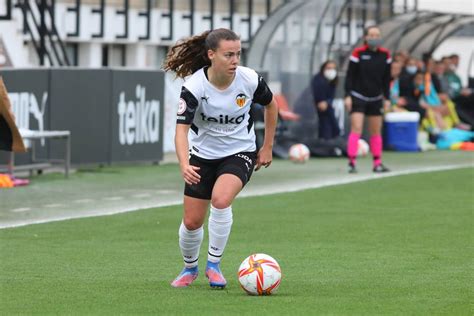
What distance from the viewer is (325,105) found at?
88.7 ft

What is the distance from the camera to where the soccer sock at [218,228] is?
9.64 meters

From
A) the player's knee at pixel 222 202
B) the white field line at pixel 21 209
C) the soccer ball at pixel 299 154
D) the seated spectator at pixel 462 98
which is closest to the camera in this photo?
the player's knee at pixel 222 202

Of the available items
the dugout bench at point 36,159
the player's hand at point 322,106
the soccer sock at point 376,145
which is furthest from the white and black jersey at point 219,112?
the player's hand at point 322,106

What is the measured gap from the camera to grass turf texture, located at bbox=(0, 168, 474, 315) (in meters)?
8.95

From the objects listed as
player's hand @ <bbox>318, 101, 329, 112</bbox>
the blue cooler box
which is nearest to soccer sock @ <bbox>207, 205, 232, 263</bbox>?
player's hand @ <bbox>318, 101, 329, 112</bbox>

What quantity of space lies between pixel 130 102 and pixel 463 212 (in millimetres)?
8097

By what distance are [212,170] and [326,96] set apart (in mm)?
17302

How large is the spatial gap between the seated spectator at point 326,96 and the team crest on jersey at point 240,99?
17191mm

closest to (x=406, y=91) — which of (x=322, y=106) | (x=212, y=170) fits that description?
(x=322, y=106)

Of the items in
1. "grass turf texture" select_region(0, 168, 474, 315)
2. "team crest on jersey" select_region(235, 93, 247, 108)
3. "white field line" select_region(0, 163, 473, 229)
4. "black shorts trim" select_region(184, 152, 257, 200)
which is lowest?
"white field line" select_region(0, 163, 473, 229)

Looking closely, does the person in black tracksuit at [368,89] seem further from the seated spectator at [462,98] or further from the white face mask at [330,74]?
the seated spectator at [462,98]

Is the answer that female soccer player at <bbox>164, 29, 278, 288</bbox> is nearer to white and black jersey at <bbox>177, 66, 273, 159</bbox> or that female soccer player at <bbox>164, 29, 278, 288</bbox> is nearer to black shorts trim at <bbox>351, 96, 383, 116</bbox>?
white and black jersey at <bbox>177, 66, 273, 159</bbox>

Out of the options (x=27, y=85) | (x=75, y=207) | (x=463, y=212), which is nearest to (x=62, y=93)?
(x=27, y=85)

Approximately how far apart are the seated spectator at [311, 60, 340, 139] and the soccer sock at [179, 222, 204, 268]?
56.3 ft
